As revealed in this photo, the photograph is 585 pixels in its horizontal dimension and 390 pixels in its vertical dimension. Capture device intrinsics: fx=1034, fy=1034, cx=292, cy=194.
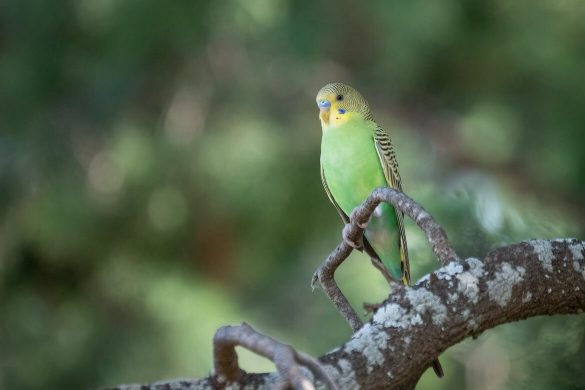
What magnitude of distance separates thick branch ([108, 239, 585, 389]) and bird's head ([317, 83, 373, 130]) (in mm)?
618

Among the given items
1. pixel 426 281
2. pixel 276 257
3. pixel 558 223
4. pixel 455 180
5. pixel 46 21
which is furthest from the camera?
pixel 46 21

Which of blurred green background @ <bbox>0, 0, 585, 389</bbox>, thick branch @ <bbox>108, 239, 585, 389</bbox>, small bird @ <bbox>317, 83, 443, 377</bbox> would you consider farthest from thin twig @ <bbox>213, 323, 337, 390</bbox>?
blurred green background @ <bbox>0, 0, 585, 389</bbox>

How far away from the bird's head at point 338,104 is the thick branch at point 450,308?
618 mm

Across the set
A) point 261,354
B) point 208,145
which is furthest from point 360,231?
point 208,145

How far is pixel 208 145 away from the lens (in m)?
3.90

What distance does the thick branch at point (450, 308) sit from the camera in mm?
1053

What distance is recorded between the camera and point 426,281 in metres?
1.15

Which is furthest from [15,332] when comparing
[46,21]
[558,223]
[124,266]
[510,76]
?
[558,223]

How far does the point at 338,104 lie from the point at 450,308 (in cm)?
75

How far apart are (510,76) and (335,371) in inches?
128

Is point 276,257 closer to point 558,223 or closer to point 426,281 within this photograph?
point 558,223

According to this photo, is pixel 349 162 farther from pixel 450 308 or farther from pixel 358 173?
pixel 450 308

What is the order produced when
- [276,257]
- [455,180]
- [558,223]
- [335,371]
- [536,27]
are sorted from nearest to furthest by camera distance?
[335,371], [558,223], [455,180], [536,27], [276,257]

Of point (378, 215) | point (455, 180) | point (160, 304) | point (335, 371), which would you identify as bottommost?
point (335, 371)
